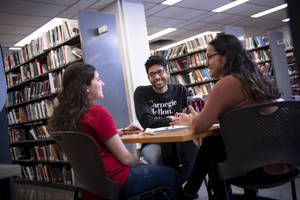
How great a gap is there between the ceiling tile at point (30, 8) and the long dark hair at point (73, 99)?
3726 mm

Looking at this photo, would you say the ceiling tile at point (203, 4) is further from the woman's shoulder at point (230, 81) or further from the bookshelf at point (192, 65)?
the woman's shoulder at point (230, 81)

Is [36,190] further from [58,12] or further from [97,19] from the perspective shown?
[58,12]

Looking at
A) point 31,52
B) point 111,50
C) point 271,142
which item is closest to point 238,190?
point 271,142

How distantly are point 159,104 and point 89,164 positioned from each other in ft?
3.82

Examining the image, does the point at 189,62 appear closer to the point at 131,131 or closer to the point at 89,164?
the point at 131,131

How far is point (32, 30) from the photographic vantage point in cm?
588

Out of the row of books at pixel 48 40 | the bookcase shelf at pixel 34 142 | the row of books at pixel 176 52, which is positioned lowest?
the bookcase shelf at pixel 34 142

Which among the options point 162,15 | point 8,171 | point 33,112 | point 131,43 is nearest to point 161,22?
point 162,15

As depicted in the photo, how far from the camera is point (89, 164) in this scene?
1233 millimetres

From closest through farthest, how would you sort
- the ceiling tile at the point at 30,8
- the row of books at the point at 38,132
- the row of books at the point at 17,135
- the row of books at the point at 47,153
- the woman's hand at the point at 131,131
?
the woman's hand at the point at 131,131 → the row of books at the point at 47,153 → the row of books at the point at 38,132 → the ceiling tile at the point at 30,8 → the row of books at the point at 17,135

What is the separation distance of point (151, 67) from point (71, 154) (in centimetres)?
132

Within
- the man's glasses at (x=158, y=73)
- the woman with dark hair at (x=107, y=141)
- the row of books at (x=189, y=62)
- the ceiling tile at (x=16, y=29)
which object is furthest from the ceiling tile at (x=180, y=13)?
the woman with dark hair at (x=107, y=141)

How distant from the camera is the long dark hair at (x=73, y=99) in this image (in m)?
1.32

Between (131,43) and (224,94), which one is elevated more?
(131,43)
